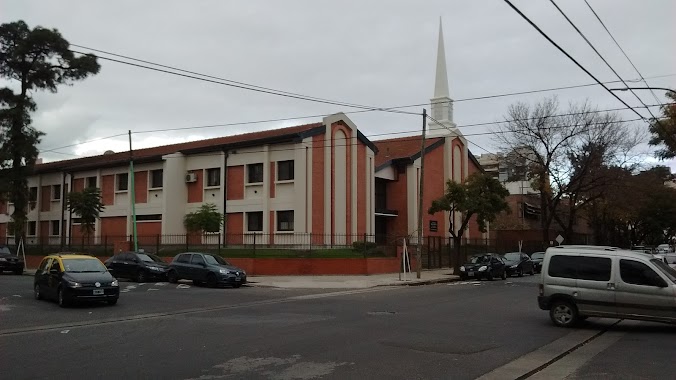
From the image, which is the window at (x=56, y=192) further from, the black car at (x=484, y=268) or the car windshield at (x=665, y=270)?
the car windshield at (x=665, y=270)

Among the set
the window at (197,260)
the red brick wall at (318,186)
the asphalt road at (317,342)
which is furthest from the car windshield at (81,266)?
the red brick wall at (318,186)

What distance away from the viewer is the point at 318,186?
118ft

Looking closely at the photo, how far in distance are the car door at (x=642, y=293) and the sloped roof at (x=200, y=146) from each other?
24.4 metres

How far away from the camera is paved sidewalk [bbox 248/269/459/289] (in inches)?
992

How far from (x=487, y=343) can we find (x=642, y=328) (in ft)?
14.7

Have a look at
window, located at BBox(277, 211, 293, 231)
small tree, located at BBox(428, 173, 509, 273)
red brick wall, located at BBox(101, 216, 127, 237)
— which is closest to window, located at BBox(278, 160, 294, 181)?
window, located at BBox(277, 211, 293, 231)

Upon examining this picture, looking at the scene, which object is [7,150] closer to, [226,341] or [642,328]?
[226,341]

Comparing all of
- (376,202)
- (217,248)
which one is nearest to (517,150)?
(376,202)

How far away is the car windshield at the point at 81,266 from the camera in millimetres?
17438

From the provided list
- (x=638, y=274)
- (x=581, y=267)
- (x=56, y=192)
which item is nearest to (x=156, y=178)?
(x=56, y=192)

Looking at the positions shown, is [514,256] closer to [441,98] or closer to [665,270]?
[441,98]

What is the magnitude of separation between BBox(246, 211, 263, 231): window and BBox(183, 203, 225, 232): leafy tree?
1771mm

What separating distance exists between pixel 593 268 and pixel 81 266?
14.1m

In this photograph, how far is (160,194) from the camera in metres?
40.3
